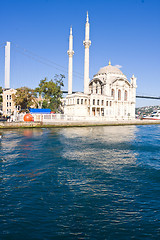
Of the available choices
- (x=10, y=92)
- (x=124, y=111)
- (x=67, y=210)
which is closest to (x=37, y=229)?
(x=67, y=210)

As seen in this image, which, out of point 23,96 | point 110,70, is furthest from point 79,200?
point 110,70

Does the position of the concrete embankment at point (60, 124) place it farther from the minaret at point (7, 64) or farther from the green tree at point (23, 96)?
the minaret at point (7, 64)

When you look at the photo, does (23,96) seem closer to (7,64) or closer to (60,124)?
(7,64)

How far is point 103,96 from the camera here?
211 feet

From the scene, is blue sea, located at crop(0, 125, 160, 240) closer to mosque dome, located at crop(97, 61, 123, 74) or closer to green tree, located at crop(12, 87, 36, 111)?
green tree, located at crop(12, 87, 36, 111)

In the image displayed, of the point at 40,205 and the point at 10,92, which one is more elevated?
the point at 10,92

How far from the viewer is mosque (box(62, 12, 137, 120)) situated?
200ft

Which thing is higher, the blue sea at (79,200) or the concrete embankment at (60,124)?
the concrete embankment at (60,124)

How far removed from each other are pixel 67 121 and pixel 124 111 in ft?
102

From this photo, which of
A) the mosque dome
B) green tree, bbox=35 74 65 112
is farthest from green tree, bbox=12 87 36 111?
the mosque dome

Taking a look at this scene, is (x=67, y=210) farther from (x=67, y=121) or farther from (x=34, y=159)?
(x=67, y=121)

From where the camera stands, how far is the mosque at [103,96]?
6094 centimetres

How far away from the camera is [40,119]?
45.1 metres

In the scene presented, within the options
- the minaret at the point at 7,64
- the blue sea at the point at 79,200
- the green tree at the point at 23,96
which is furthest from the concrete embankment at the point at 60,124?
the blue sea at the point at 79,200
